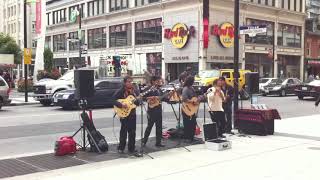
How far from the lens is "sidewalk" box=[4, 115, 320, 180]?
8.29 m

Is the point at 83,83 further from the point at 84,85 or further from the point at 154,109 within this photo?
the point at 154,109

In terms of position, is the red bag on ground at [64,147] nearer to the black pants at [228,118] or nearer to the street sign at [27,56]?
the black pants at [228,118]

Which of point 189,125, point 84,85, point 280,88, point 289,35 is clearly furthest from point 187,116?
point 289,35

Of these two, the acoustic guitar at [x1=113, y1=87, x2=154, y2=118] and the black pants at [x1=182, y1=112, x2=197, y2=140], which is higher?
the acoustic guitar at [x1=113, y1=87, x2=154, y2=118]

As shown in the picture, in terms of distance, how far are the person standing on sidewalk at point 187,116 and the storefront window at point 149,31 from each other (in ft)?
132

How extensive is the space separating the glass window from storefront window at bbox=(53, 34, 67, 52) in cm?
1463

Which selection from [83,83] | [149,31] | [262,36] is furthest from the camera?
[262,36]

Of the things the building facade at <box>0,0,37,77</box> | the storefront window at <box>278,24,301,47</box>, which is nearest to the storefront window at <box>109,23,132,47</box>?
the storefront window at <box>278,24,301,47</box>

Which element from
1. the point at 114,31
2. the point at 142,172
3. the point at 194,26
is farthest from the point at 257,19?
the point at 142,172

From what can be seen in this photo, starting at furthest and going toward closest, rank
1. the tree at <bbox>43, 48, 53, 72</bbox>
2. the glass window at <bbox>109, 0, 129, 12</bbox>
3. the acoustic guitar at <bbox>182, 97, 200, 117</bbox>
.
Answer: the tree at <bbox>43, 48, 53, 72</bbox>
the glass window at <bbox>109, 0, 129, 12</bbox>
the acoustic guitar at <bbox>182, 97, 200, 117</bbox>

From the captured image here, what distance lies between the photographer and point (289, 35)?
60.3m

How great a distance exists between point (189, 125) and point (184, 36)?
3724 cm

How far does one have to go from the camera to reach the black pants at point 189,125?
1164 cm

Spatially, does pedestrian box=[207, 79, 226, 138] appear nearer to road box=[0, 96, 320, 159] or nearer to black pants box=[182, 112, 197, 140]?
black pants box=[182, 112, 197, 140]
